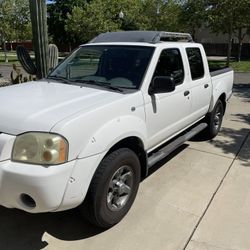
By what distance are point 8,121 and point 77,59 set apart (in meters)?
2.05

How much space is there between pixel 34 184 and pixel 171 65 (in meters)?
2.63

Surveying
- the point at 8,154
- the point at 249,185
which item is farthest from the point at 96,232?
the point at 249,185

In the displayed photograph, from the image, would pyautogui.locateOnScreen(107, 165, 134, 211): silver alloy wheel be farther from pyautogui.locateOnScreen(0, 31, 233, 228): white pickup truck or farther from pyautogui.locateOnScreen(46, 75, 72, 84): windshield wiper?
pyautogui.locateOnScreen(46, 75, 72, 84): windshield wiper

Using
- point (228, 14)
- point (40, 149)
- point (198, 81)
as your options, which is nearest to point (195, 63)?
point (198, 81)

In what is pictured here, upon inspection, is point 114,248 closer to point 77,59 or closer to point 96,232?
point 96,232

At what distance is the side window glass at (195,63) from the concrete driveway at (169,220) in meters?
1.36

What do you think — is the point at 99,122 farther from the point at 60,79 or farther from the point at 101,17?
the point at 101,17

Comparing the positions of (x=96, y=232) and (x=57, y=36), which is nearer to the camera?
(x=96, y=232)

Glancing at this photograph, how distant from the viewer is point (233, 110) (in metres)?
9.28

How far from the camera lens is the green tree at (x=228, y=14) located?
19969 mm

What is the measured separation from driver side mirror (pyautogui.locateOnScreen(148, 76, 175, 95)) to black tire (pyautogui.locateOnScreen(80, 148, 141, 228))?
80cm

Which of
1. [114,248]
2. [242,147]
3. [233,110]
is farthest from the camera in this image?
[233,110]

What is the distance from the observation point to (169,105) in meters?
4.48

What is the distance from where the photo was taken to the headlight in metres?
2.86
